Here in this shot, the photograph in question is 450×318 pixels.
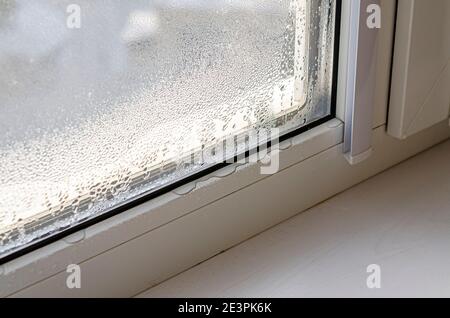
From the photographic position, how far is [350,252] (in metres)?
0.99

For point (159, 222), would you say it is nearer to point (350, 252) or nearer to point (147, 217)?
point (147, 217)

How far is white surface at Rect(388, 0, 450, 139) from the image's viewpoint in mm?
1035

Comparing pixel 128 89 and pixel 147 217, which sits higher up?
pixel 128 89

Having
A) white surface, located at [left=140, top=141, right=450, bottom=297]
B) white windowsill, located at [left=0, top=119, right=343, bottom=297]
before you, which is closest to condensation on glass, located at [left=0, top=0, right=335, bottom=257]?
white windowsill, located at [left=0, top=119, right=343, bottom=297]

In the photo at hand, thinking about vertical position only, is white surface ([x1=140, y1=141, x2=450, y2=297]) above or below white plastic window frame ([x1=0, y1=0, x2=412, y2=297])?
below

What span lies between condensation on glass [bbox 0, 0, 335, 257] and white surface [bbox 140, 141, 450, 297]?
12 cm

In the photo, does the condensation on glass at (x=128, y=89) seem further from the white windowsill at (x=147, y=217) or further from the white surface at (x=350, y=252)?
the white surface at (x=350, y=252)

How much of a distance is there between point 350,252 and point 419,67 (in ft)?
0.86

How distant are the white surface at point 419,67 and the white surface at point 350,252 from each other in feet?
0.28

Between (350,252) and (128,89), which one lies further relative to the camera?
(350,252)

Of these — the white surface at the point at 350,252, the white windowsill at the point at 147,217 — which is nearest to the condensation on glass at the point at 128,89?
the white windowsill at the point at 147,217

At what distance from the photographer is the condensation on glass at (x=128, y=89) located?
0.79m

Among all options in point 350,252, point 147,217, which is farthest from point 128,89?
point 350,252

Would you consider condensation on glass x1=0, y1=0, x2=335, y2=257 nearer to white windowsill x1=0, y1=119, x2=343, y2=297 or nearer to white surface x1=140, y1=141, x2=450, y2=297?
white windowsill x1=0, y1=119, x2=343, y2=297
